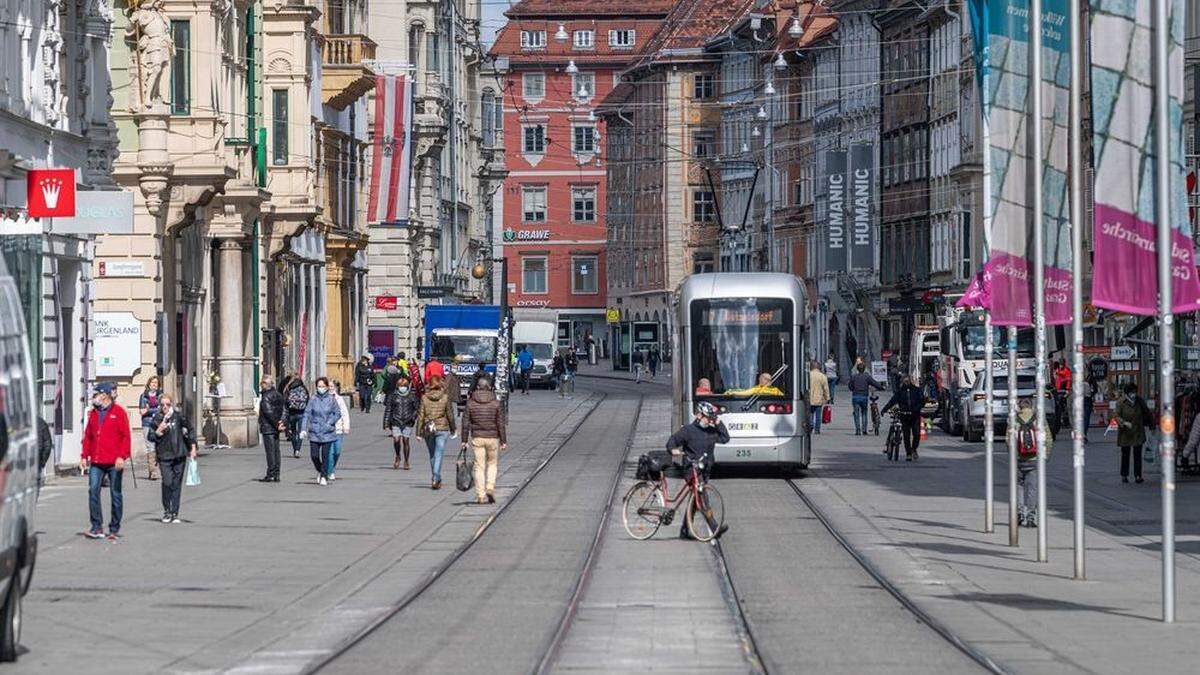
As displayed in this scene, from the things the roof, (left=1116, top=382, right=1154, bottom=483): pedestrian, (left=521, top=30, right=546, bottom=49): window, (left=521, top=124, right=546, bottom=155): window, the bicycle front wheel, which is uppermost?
the roof

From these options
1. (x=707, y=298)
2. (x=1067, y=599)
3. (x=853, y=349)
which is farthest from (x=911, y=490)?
(x=853, y=349)

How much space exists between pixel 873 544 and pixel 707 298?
12545 mm

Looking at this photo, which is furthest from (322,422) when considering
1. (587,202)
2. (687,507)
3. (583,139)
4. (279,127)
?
(583,139)

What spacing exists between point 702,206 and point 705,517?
381ft

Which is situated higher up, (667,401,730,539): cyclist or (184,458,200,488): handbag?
(667,401,730,539): cyclist

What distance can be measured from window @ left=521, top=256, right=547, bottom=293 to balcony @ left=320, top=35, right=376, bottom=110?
98023 mm

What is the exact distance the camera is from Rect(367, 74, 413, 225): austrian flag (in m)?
70.4

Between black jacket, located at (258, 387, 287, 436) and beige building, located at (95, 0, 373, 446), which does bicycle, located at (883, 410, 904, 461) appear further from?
beige building, located at (95, 0, 373, 446)

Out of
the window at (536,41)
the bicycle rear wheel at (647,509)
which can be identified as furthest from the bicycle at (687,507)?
the window at (536,41)

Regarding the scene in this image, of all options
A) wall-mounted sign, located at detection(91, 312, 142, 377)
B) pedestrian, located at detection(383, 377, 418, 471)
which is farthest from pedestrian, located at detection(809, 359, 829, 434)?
wall-mounted sign, located at detection(91, 312, 142, 377)

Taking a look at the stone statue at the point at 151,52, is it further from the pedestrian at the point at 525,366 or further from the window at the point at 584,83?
the window at the point at 584,83

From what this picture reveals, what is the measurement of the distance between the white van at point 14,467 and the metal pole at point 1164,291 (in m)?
7.94

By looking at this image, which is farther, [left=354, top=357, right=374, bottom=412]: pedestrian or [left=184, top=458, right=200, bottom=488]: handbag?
[left=354, top=357, right=374, bottom=412]: pedestrian

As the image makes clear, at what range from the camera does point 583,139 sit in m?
164
